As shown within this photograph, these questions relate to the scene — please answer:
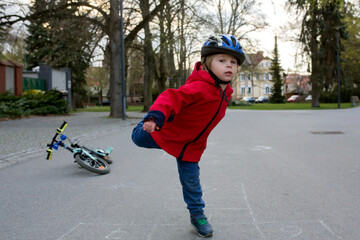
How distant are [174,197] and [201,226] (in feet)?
4.32

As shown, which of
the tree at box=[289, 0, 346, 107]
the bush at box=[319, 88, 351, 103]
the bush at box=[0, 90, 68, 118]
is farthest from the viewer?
the bush at box=[319, 88, 351, 103]

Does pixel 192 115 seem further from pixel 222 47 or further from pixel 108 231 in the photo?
pixel 108 231

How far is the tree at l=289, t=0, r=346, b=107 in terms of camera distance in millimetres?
33219

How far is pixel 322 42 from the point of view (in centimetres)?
3494

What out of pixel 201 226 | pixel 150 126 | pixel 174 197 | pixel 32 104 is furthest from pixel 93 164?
pixel 32 104

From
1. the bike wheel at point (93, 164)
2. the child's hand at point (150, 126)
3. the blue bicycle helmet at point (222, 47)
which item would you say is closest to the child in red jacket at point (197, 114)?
the blue bicycle helmet at point (222, 47)

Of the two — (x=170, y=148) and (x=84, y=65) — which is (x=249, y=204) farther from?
(x=84, y=65)

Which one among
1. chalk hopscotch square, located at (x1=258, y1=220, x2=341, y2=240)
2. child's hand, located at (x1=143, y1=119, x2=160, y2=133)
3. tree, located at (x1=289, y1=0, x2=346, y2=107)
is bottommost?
chalk hopscotch square, located at (x1=258, y1=220, x2=341, y2=240)

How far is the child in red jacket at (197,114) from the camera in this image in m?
3.05

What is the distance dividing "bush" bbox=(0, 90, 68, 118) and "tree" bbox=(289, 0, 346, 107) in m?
22.7

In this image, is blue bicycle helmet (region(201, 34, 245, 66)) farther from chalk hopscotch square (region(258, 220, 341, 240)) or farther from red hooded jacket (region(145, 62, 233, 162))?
chalk hopscotch square (region(258, 220, 341, 240))

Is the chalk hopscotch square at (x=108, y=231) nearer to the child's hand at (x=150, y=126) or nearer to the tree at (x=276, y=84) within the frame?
the child's hand at (x=150, y=126)

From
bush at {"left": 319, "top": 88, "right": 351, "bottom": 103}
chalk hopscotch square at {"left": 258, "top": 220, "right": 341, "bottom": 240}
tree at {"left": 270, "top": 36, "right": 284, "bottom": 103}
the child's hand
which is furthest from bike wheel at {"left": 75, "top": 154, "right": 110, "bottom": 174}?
tree at {"left": 270, "top": 36, "right": 284, "bottom": 103}

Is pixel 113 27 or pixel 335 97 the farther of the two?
pixel 335 97
